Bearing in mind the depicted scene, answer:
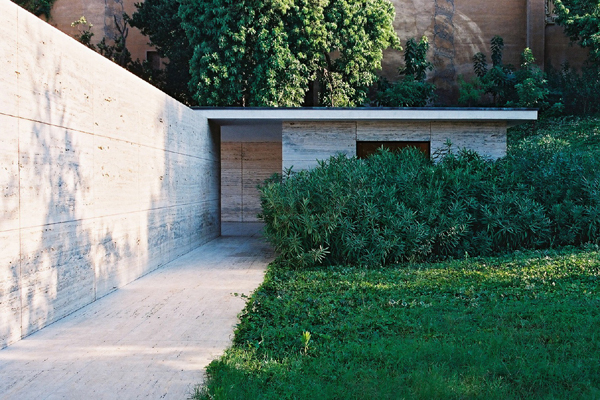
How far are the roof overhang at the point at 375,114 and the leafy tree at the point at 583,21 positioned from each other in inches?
576

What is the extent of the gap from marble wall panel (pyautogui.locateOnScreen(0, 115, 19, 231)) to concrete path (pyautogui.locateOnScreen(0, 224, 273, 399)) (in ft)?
3.37

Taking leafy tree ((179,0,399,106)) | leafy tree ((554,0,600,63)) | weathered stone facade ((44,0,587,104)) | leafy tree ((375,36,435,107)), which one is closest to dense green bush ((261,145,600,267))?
leafy tree ((179,0,399,106))

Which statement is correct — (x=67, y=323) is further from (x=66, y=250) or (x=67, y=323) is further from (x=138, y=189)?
(x=138, y=189)

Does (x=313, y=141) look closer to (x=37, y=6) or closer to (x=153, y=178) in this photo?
(x=153, y=178)

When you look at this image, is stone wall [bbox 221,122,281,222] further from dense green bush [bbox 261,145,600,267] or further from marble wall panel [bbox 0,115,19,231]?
marble wall panel [bbox 0,115,19,231]

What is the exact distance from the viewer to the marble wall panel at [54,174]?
5.01m

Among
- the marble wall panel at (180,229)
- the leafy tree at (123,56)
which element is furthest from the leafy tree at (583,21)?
the marble wall panel at (180,229)

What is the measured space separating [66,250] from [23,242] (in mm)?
829

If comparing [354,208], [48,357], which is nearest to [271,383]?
[48,357]

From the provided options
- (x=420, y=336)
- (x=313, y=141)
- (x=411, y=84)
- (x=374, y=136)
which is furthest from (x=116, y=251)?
(x=411, y=84)

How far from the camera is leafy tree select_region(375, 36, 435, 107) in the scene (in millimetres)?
24141

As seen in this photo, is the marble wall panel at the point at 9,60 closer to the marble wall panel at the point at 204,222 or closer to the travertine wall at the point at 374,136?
the marble wall panel at the point at 204,222

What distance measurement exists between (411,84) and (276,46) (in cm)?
637

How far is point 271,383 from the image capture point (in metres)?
3.83
